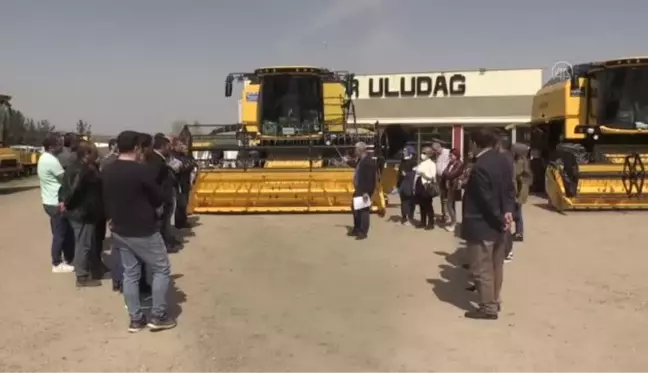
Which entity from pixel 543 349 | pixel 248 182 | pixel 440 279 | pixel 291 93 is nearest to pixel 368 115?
pixel 291 93

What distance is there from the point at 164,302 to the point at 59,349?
961mm

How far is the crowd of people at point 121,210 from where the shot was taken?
5789mm

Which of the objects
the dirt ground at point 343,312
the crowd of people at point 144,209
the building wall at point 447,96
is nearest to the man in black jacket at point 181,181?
the crowd of people at point 144,209

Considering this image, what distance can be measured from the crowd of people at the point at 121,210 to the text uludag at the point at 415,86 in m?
30.7

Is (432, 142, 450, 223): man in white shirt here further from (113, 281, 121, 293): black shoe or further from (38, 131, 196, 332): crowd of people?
(113, 281, 121, 293): black shoe

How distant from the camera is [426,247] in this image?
33.2 ft

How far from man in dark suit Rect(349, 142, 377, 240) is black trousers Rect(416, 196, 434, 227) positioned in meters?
1.37

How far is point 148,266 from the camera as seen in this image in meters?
6.01

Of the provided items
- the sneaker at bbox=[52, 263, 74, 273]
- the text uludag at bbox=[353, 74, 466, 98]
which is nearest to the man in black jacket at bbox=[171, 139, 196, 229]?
the sneaker at bbox=[52, 263, 74, 273]

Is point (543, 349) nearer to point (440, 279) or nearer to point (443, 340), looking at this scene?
point (443, 340)

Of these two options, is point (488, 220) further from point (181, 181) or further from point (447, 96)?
point (447, 96)

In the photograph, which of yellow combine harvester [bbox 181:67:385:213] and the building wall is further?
the building wall

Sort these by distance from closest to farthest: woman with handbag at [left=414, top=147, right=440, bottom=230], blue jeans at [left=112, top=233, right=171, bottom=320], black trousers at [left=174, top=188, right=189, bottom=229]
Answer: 1. blue jeans at [left=112, top=233, right=171, bottom=320]
2. black trousers at [left=174, top=188, right=189, bottom=229]
3. woman with handbag at [left=414, top=147, right=440, bottom=230]

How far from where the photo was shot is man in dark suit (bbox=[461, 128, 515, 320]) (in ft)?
20.4
